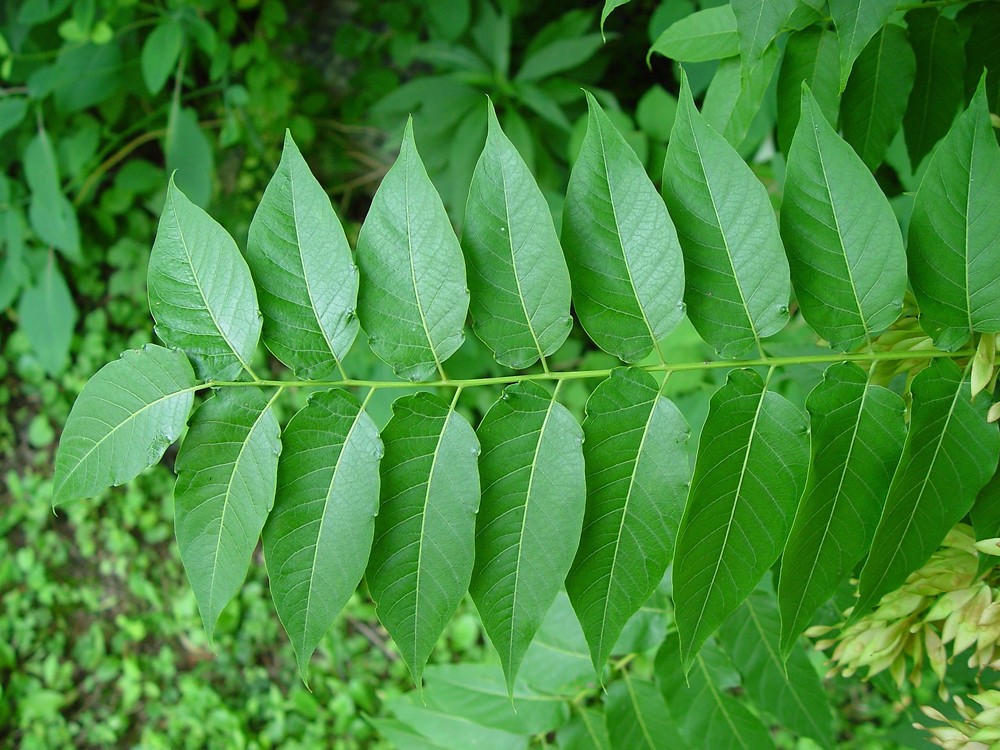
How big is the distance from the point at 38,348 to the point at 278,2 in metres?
1.74

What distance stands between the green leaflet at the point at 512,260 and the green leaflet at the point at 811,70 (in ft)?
1.47

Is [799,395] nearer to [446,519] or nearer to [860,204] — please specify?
[860,204]

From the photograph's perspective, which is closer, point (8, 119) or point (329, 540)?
point (329, 540)

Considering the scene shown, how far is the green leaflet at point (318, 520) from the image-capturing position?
878 millimetres

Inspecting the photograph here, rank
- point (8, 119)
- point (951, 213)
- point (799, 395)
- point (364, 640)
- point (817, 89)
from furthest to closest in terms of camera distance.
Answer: point (364, 640) → point (8, 119) → point (799, 395) → point (817, 89) → point (951, 213)

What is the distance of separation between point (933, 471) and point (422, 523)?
56cm

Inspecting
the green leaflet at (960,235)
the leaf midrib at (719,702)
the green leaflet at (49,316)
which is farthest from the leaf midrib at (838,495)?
the green leaflet at (49,316)

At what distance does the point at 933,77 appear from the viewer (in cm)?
115

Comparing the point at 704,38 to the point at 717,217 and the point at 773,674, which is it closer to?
the point at 717,217

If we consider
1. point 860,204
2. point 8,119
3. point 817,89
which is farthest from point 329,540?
point 8,119

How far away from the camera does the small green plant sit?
846 millimetres

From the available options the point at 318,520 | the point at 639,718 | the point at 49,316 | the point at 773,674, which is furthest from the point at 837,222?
the point at 49,316

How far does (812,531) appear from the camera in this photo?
87 cm

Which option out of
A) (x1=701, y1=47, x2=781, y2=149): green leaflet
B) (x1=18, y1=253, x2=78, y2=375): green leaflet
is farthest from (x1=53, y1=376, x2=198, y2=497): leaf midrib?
(x1=18, y1=253, x2=78, y2=375): green leaflet
